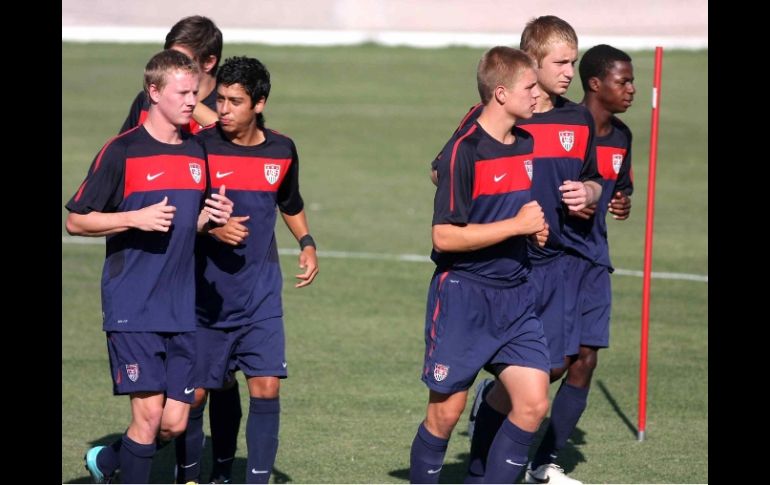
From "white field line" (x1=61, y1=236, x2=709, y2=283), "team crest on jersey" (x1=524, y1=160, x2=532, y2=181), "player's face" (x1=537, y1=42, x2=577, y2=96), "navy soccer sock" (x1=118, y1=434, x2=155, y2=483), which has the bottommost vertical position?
"navy soccer sock" (x1=118, y1=434, x2=155, y2=483)

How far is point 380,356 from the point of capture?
11.6 meters

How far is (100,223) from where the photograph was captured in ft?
22.6

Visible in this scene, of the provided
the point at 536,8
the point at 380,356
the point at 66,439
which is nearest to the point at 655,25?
the point at 536,8

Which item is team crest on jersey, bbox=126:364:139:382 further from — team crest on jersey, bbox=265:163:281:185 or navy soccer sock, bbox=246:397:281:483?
team crest on jersey, bbox=265:163:281:185

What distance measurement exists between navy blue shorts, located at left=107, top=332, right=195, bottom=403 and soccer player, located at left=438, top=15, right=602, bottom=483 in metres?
1.85

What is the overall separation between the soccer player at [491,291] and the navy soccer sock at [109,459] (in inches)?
69.1

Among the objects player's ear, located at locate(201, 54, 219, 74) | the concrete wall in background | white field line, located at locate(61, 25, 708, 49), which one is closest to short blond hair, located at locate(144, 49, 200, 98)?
player's ear, located at locate(201, 54, 219, 74)

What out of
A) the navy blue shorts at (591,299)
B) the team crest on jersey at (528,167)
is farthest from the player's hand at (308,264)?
the navy blue shorts at (591,299)

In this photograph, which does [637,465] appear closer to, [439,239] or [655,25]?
[439,239]

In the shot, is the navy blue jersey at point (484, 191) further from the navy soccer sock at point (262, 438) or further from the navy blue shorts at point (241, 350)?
the navy soccer sock at point (262, 438)

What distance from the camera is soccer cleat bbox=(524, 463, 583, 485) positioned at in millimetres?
8330

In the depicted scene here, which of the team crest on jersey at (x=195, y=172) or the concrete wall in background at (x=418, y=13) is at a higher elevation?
the concrete wall in background at (x=418, y=13)

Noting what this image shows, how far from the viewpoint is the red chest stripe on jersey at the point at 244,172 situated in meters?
7.66

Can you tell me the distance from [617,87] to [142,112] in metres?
2.93
